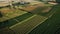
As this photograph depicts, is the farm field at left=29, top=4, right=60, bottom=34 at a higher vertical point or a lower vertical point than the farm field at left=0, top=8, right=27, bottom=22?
higher

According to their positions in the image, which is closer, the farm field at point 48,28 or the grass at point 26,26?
the farm field at point 48,28

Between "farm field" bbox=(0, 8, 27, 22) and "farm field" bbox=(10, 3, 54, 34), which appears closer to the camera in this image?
"farm field" bbox=(10, 3, 54, 34)

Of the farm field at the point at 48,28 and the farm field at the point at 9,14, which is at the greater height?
the farm field at the point at 48,28

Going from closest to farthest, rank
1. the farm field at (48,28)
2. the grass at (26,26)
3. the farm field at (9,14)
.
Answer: the farm field at (48,28) → the grass at (26,26) → the farm field at (9,14)

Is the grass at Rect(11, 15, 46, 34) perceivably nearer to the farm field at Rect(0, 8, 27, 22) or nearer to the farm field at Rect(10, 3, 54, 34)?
the farm field at Rect(10, 3, 54, 34)

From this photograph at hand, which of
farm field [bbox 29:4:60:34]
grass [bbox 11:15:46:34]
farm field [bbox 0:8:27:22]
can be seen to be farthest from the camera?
farm field [bbox 0:8:27:22]

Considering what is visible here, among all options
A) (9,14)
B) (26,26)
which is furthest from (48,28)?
(9,14)

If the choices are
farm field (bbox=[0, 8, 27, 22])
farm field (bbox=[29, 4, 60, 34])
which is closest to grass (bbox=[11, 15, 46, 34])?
farm field (bbox=[29, 4, 60, 34])

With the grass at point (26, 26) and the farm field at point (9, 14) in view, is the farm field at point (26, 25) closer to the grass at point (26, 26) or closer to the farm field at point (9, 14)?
the grass at point (26, 26)

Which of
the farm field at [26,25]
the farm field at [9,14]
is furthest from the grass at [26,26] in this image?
the farm field at [9,14]

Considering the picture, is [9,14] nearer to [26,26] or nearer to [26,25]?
[26,25]

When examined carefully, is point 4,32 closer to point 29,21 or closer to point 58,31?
point 29,21
